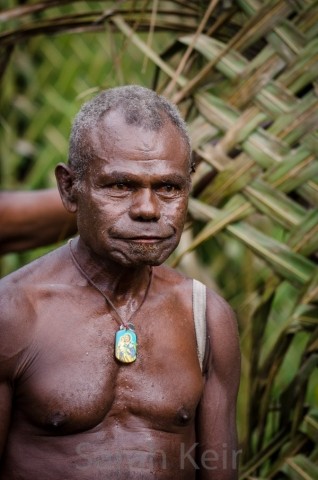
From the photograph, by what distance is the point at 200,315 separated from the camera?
2455 millimetres

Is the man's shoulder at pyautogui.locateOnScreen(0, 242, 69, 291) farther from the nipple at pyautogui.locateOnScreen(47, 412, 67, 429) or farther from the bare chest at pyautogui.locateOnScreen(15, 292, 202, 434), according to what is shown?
the nipple at pyautogui.locateOnScreen(47, 412, 67, 429)

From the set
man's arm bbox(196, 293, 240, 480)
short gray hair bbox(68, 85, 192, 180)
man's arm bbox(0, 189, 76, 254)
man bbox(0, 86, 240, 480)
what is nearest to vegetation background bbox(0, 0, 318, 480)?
man's arm bbox(0, 189, 76, 254)

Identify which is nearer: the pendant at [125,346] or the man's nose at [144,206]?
the man's nose at [144,206]

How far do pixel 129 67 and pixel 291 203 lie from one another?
88.3 inches

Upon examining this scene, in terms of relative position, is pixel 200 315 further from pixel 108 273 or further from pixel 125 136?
pixel 125 136

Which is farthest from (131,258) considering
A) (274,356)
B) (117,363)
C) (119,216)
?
(274,356)

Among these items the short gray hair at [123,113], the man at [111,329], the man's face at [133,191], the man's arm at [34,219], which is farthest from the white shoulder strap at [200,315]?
the man's arm at [34,219]

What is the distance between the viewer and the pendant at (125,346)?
2.32 meters

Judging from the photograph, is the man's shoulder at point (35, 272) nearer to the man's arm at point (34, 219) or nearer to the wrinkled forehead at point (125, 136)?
the wrinkled forehead at point (125, 136)

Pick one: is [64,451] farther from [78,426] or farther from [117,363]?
[117,363]

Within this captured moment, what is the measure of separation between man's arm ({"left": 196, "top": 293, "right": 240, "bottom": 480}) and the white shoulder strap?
0.02m

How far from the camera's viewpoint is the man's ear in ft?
7.74

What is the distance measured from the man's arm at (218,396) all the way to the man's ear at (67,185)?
1.30 feet

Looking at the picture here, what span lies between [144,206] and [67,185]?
259 mm
